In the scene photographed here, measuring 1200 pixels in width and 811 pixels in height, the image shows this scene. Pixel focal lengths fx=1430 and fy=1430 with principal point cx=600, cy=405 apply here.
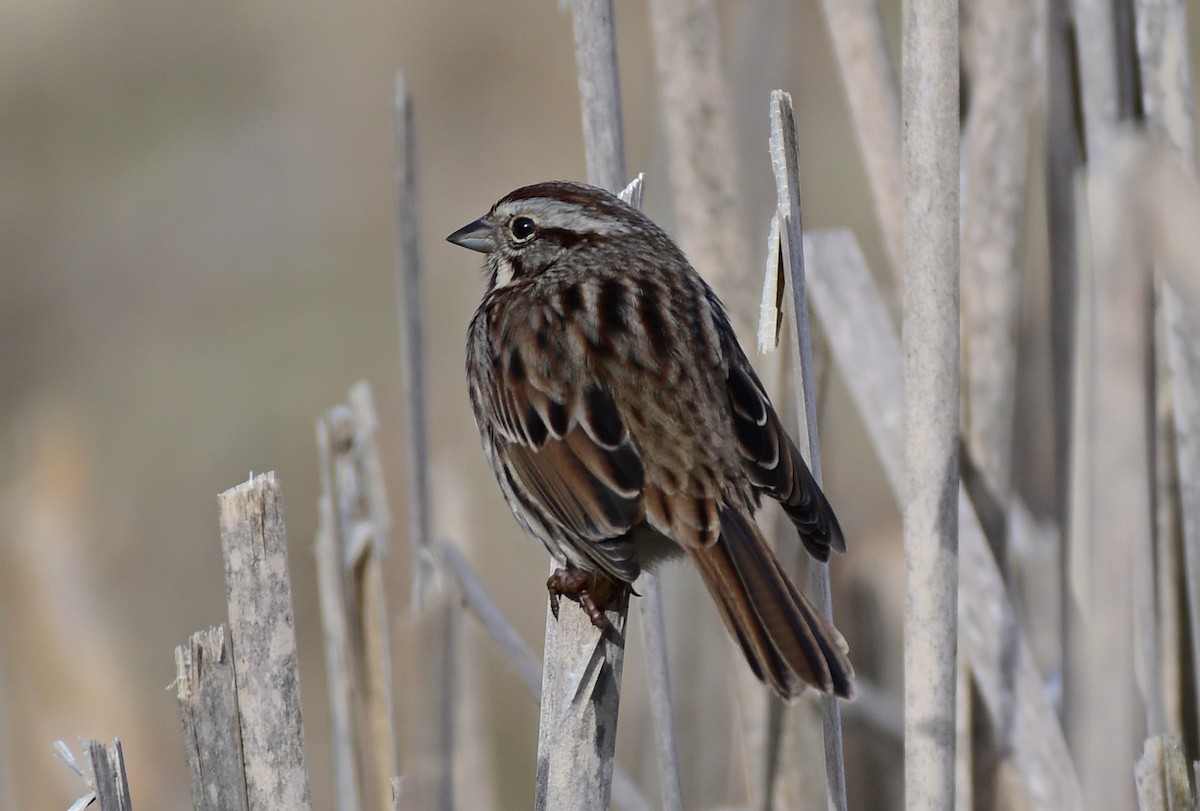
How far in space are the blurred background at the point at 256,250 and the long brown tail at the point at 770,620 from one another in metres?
1.57

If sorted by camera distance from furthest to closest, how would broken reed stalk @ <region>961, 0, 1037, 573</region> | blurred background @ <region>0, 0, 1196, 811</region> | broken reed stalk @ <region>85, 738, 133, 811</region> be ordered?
blurred background @ <region>0, 0, 1196, 811</region>
broken reed stalk @ <region>961, 0, 1037, 573</region>
broken reed stalk @ <region>85, 738, 133, 811</region>

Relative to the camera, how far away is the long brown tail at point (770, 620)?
1831 mm

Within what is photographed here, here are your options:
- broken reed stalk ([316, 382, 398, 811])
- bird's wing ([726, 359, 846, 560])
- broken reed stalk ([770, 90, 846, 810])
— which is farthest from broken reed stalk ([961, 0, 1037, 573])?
broken reed stalk ([316, 382, 398, 811])

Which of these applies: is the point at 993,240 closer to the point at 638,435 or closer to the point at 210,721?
the point at 638,435

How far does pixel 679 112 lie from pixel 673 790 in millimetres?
1304

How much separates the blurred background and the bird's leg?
1.45 m

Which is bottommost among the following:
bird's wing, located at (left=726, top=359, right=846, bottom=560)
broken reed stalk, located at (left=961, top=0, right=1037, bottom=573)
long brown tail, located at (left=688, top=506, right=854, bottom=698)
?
long brown tail, located at (left=688, top=506, right=854, bottom=698)

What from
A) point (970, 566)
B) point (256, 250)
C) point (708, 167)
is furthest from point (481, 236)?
point (256, 250)

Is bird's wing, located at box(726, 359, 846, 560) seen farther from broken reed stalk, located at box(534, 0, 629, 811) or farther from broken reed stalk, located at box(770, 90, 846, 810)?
broken reed stalk, located at box(534, 0, 629, 811)

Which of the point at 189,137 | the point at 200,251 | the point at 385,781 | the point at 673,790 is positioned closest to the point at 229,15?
the point at 189,137

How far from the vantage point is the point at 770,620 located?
74.6 inches

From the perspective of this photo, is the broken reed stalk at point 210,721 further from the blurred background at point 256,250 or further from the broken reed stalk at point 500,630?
the blurred background at point 256,250

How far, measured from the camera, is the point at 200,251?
6.54m

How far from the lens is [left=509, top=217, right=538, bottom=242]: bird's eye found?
2770 mm
